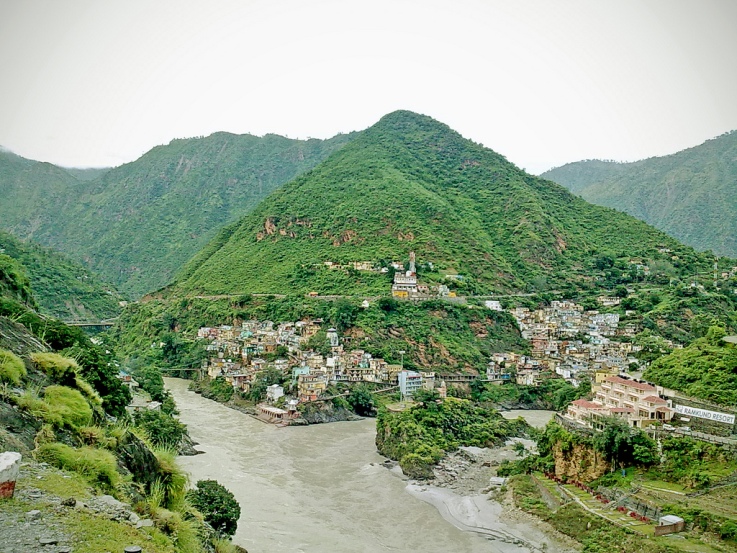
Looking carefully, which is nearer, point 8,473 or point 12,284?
point 8,473

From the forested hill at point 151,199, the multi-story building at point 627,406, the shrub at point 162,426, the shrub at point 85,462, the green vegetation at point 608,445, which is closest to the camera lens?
the shrub at point 85,462

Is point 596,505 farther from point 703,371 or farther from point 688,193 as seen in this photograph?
point 688,193

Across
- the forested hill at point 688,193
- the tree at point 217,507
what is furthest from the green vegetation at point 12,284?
the forested hill at point 688,193

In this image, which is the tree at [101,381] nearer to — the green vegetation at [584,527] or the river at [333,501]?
the river at [333,501]

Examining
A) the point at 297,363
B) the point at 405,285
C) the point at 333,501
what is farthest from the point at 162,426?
the point at 405,285

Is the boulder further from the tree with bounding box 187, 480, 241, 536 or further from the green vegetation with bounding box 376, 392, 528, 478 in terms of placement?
the green vegetation with bounding box 376, 392, 528, 478

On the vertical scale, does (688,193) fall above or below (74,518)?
above
